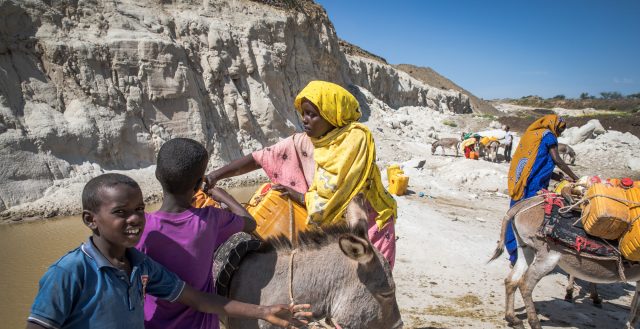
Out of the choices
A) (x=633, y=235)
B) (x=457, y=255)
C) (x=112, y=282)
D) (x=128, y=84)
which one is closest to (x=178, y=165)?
(x=112, y=282)

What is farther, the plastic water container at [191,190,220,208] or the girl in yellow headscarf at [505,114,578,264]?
the girl in yellow headscarf at [505,114,578,264]

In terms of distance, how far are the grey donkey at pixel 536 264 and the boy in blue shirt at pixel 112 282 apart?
131 inches

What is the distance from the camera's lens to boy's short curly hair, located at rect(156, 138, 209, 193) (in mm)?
1470

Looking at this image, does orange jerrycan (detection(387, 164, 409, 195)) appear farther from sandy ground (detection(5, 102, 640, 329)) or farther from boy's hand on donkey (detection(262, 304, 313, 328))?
boy's hand on donkey (detection(262, 304, 313, 328))

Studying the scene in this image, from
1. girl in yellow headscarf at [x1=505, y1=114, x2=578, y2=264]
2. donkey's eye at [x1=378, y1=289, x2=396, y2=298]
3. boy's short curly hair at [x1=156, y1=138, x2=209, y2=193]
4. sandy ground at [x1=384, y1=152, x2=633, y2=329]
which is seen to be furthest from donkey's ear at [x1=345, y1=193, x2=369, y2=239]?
girl in yellow headscarf at [x1=505, y1=114, x2=578, y2=264]

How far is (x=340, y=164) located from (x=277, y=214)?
0.45m

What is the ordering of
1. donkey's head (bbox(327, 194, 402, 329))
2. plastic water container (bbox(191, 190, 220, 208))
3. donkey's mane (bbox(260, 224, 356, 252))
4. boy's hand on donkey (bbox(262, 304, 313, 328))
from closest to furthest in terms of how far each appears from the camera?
boy's hand on donkey (bbox(262, 304, 313, 328)) → donkey's head (bbox(327, 194, 402, 329)) → donkey's mane (bbox(260, 224, 356, 252)) → plastic water container (bbox(191, 190, 220, 208))

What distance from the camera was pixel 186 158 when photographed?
1484mm

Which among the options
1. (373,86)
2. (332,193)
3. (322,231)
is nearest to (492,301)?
(332,193)

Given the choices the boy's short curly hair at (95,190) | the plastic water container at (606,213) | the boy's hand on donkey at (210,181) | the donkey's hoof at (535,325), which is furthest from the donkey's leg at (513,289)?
the boy's short curly hair at (95,190)

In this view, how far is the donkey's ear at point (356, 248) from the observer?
1445mm

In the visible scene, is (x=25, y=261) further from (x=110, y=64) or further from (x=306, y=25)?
(x=306, y=25)

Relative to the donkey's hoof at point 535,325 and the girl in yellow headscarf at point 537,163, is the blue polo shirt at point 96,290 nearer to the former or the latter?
the donkey's hoof at point 535,325

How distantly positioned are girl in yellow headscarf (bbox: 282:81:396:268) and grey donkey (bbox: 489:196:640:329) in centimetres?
228
